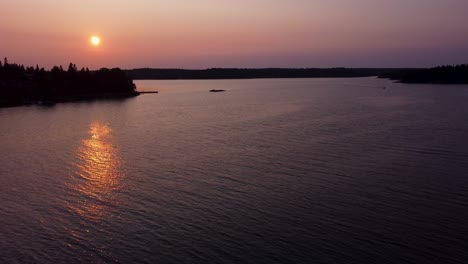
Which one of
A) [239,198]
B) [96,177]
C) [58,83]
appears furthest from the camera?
[58,83]

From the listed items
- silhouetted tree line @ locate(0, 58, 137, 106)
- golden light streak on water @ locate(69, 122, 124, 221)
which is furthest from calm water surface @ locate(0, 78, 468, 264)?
silhouetted tree line @ locate(0, 58, 137, 106)

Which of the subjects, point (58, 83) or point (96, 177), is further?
point (58, 83)

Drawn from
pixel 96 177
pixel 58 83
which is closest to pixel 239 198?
pixel 96 177

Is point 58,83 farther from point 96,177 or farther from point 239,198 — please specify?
point 239,198

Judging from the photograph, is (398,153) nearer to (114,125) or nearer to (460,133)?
(460,133)

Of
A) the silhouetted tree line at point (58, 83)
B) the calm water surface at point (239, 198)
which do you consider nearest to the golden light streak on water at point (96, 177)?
the calm water surface at point (239, 198)

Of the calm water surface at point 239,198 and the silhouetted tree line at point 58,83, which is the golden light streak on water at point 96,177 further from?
the silhouetted tree line at point 58,83

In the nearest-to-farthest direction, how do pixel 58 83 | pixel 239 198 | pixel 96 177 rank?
pixel 239 198
pixel 96 177
pixel 58 83
